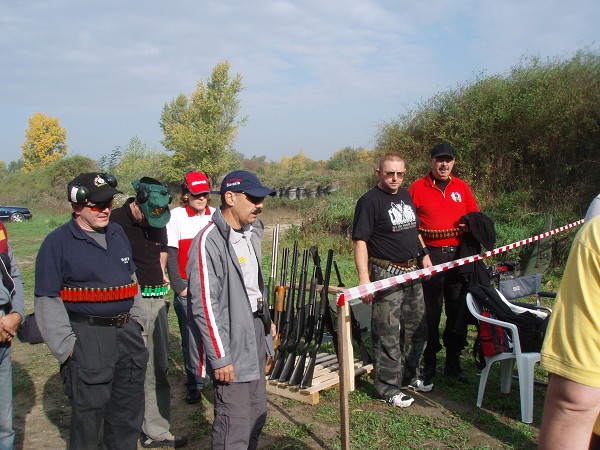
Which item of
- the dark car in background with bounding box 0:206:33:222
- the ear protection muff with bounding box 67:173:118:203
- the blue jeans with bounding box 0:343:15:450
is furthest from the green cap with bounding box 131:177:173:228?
the dark car in background with bounding box 0:206:33:222

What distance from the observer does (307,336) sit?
484 cm

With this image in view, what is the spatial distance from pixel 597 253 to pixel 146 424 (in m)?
3.44

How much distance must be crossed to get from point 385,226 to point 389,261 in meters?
0.31

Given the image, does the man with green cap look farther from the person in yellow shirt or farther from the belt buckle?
the person in yellow shirt

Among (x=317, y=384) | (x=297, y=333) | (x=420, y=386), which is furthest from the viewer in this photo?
(x=297, y=333)

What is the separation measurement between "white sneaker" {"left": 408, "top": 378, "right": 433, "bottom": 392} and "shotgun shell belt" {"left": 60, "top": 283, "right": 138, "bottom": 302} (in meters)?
2.86

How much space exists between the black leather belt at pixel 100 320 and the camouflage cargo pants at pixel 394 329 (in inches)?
84.5

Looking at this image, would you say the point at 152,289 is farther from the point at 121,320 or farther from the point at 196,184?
the point at 196,184

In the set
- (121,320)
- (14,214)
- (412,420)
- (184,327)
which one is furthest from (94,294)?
(14,214)

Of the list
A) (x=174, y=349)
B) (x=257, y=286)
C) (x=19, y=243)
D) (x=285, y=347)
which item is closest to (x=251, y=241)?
(x=257, y=286)

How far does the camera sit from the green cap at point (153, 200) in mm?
3623

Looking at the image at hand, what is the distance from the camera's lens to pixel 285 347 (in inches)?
186

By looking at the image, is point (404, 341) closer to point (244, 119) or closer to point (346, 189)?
point (346, 189)

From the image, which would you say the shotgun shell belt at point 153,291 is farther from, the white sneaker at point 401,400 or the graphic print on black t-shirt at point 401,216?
the white sneaker at point 401,400
